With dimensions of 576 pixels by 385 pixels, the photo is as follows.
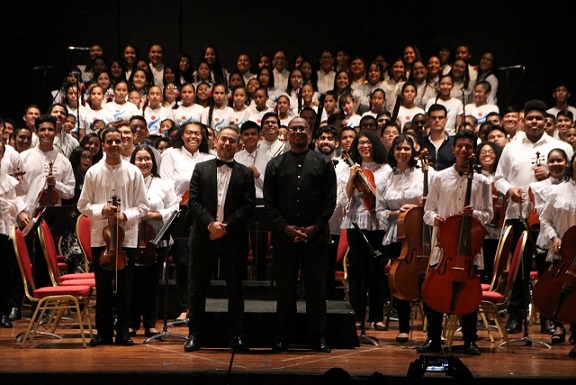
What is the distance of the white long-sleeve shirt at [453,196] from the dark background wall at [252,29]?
7.55 meters

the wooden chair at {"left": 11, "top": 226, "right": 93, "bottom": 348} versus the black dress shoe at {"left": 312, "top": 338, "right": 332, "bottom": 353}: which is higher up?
the wooden chair at {"left": 11, "top": 226, "right": 93, "bottom": 348}

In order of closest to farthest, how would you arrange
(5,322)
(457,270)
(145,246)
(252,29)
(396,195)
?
(457,270) < (145,246) < (396,195) < (5,322) < (252,29)

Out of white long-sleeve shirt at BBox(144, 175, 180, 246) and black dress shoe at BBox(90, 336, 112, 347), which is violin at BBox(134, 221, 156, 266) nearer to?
white long-sleeve shirt at BBox(144, 175, 180, 246)

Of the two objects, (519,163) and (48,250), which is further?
(519,163)

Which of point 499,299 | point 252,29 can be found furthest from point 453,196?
point 252,29

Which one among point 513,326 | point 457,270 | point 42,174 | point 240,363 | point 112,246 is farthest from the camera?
point 42,174

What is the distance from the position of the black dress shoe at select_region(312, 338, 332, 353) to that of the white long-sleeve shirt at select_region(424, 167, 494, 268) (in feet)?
3.01

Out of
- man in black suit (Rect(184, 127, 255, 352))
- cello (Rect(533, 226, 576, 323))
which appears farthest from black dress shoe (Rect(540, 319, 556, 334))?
man in black suit (Rect(184, 127, 255, 352))

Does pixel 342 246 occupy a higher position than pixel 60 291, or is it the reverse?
pixel 342 246

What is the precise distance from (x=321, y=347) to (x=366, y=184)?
147 cm

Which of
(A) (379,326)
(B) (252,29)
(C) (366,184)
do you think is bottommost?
(A) (379,326)

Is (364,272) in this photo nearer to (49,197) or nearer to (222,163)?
(222,163)

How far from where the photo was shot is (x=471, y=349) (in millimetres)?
6504

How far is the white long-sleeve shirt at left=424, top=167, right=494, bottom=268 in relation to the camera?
6.57 metres
